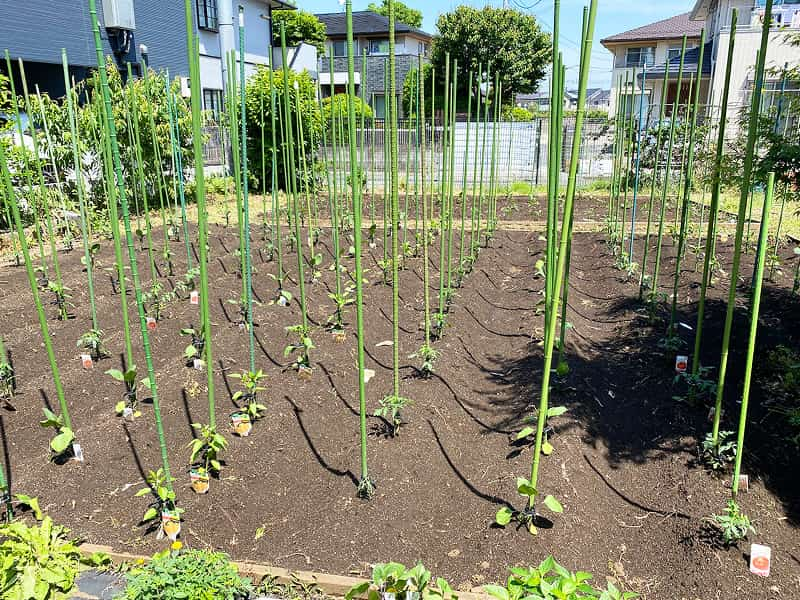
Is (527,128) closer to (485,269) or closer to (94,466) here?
(485,269)

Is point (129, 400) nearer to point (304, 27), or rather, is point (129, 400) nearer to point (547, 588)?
point (547, 588)

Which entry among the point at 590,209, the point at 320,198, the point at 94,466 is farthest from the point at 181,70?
the point at 94,466

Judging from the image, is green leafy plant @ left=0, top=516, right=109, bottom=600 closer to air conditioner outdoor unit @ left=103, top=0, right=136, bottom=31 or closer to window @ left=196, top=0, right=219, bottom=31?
air conditioner outdoor unit @ left=103, top=0, right=136, bottom=31

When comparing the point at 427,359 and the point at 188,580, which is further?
the point at 427,359

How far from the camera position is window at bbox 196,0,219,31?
1816cm

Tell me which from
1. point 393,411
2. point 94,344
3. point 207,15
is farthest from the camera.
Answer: point 207,15

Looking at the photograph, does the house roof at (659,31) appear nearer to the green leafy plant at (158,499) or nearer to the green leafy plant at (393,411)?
the green leafy plant at (393,411)

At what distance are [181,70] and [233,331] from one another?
15.2 meters

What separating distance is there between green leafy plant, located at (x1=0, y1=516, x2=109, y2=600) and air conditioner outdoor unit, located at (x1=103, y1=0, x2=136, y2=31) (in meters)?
14.6

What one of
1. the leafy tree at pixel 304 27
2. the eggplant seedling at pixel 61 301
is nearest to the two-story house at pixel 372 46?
the leafy tree at pixel 304 27

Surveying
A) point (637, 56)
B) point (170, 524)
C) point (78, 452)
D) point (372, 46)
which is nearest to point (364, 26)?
point (372, 46)

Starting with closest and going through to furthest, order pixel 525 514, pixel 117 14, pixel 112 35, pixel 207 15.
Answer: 1. pixel 525 514
2. pixel 117 14
3. pixel 112 35
4. pixel 207 15

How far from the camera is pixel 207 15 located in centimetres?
1848

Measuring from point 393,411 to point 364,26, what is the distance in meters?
35.4
